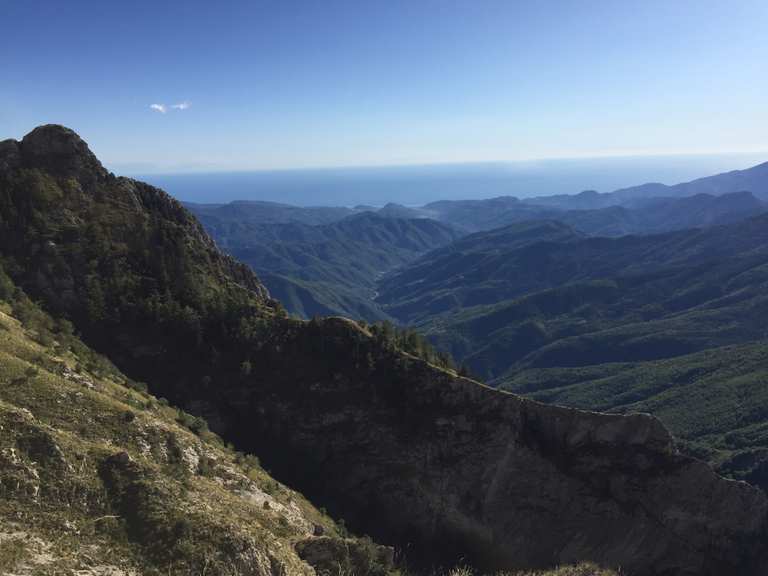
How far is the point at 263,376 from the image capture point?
6800cm

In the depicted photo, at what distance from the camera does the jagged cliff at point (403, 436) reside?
2394 inches

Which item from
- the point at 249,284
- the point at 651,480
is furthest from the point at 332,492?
the point at 249,284

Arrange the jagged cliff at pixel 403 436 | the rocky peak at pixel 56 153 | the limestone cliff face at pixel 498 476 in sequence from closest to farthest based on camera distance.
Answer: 1. the limestone cliff face at pixel 498 476
2. the jagged cliff at pixel 403 436
3. the rocky peak at pixel 56 153

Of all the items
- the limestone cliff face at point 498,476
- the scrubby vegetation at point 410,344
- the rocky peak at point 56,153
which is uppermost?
the rocky peak at point 56,153

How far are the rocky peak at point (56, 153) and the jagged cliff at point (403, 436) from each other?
22.9 feet

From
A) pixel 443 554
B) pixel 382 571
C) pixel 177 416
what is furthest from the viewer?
pixel 443 554

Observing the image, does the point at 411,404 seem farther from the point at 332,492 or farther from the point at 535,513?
the point at 535,513

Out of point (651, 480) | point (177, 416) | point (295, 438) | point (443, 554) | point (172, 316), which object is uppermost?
point (172, 316)

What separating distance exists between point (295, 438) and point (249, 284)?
40.5 metres

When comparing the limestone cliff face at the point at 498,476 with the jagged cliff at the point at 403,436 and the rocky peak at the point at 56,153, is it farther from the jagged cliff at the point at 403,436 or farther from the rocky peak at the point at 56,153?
the rocky peak at the point at 56,153

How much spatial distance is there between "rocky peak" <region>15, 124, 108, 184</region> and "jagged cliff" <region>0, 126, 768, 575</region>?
6991 mm

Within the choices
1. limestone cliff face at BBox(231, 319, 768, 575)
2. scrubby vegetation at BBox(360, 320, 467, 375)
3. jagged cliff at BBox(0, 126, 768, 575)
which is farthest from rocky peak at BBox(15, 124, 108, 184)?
scrubby vegetation at BBox(360, 320, 467, 375)

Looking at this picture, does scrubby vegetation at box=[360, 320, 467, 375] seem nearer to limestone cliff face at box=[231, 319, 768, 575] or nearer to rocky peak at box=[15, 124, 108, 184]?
limestone cliff face at box=[231, 319, 768, 575]

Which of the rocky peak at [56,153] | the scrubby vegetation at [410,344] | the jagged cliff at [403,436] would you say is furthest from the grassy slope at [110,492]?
the rocky peak at [56,153]
